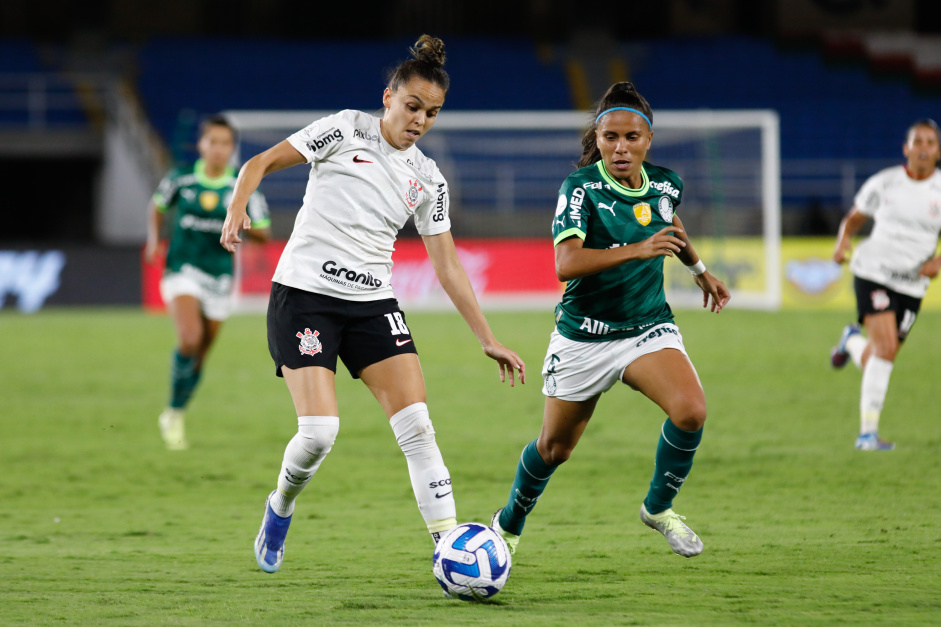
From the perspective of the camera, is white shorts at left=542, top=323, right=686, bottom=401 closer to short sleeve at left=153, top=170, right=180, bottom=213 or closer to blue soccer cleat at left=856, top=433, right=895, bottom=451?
blue soccer cleat at left=856, top=433, right=895, bottom=451

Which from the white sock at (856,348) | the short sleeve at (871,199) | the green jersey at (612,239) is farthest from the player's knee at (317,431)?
the white sock at (856,348)

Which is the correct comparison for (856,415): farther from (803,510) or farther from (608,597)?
(608,597)

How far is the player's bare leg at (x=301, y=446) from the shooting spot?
473 cm

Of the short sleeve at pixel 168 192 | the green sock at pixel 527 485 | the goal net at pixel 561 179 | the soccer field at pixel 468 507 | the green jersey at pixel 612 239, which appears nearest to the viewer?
the soccer field at pixel 468 507

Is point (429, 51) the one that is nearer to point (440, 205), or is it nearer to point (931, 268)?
point (440, 205)

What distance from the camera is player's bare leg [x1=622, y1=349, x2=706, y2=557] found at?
194 inches

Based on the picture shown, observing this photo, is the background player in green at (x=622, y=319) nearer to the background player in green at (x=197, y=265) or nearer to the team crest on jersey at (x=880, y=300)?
the team crest on jersey at (x=880, y=300)

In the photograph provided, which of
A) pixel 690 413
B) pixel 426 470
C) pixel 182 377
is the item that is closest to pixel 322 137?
pixel 426 470

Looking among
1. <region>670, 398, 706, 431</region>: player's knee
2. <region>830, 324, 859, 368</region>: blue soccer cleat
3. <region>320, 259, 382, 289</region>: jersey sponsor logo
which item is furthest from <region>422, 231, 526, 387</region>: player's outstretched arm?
<region>830, 324, 859, 368</region>: blue soccer cleat

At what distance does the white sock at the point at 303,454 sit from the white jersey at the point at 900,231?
5.25 meters

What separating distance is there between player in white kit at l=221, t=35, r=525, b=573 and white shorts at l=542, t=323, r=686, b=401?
358 millimetres

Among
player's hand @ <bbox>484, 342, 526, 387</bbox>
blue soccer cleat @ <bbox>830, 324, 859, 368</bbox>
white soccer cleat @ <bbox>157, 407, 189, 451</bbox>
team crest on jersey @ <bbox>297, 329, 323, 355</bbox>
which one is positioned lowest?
white soccer cleat @ <bbox>157, 407, 189, 451</bbox>

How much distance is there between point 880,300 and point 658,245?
441 centimetres

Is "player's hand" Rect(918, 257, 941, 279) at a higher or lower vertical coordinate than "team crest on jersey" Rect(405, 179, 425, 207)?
lower
